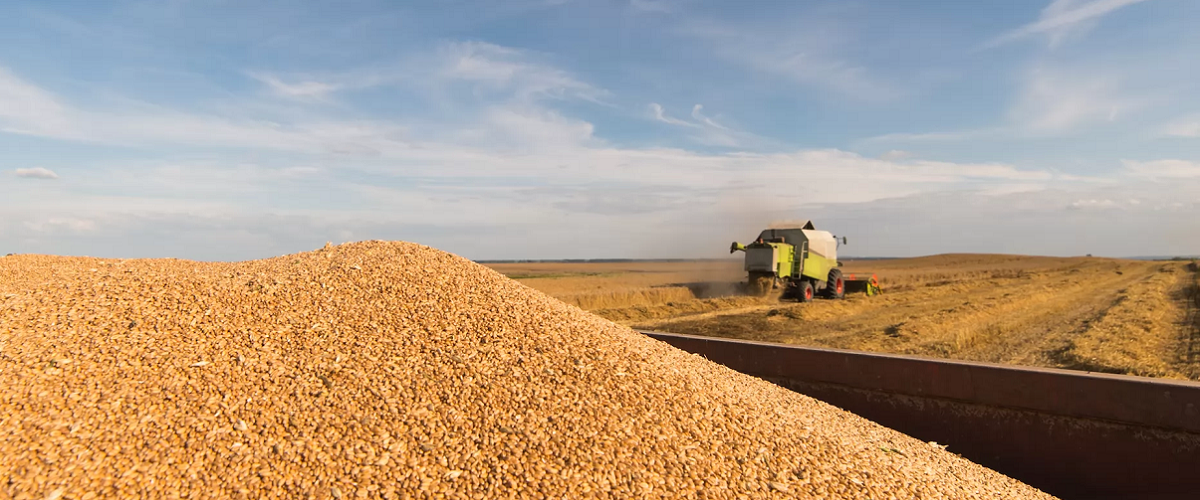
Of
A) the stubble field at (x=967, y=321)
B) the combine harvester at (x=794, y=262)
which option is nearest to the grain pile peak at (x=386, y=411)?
the stubble field at (x=967, y=321)

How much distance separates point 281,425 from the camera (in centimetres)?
273

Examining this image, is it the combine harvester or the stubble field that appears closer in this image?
the stubble field

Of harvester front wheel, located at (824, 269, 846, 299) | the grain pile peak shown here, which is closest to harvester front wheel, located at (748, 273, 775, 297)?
harvester front wheel, located at (824, 269, 846, 299)

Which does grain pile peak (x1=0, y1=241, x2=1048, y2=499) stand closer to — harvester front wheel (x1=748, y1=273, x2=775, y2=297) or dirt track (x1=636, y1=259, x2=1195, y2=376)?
dirt track (x1=636, y1=259, x2=1195, y2=376)

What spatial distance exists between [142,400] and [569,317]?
2.28 meters

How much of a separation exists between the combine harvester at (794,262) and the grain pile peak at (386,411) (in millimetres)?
10454

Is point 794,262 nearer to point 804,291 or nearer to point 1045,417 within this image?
point 804,291

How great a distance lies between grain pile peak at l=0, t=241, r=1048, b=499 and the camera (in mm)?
2492

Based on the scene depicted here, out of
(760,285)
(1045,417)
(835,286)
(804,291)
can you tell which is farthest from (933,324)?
(1045,417)

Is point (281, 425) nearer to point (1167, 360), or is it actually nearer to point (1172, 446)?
point (1172, 446)

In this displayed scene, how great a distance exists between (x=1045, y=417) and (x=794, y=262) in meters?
11.7

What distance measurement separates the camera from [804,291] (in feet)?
48.2

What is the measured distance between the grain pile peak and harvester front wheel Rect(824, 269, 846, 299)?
12010 mm

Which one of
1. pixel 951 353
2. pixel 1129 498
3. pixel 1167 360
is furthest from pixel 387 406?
pixel 1167 360
